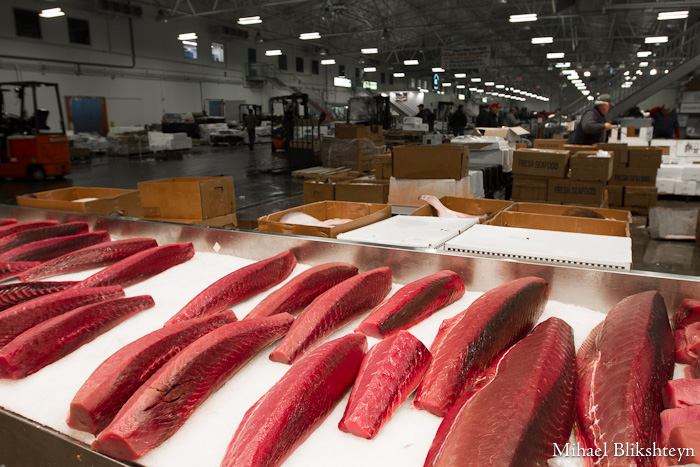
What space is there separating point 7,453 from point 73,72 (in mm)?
20359

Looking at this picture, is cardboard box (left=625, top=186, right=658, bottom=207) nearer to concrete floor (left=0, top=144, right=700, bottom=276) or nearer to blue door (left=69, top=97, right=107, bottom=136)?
concrete floor (left=0, top=144, right=700, bottom=276)

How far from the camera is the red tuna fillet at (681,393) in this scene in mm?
780

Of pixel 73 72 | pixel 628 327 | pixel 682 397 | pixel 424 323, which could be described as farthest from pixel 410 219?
pixel 73 72

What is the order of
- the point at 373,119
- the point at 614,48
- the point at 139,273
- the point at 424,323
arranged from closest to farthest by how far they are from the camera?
the point at 424,323 < the point at 139,273 < the point at 373,119 < the point at 614,48

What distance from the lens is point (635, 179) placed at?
23.4 ft

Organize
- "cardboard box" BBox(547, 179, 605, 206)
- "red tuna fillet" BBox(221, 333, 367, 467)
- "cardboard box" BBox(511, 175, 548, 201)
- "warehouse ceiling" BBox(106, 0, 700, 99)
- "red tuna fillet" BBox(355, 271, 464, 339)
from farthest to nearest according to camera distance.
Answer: "warehouse ceiling" BBox(106, 0, 700, 99) → "cardboard box" BBox(511, 175, 548, 201) → "cardboard box" BBox(547, 179, 605, 206) → "red tuna fillet" BBox(355, 271, 464, 339) → "red tuna fillet" BBox(221, 333, 367, 467)

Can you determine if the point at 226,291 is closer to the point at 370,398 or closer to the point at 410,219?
the point at 370,398

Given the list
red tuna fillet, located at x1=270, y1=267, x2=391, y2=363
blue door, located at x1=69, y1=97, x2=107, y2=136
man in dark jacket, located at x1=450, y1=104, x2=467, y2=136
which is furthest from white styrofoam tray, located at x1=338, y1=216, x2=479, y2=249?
blue door, located at x1=69, y1=97, x2=107, y2=136

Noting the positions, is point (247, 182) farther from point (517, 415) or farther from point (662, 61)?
point (662, 61)

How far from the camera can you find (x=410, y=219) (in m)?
2.60

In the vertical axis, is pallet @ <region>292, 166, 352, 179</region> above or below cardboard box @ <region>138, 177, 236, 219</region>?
below

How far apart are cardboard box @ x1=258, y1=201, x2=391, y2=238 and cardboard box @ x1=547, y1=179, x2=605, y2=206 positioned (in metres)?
3.35

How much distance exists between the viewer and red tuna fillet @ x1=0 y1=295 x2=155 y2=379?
1063 mm

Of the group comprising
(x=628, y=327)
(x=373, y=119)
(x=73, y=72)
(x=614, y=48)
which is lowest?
(x=628, y=327)
